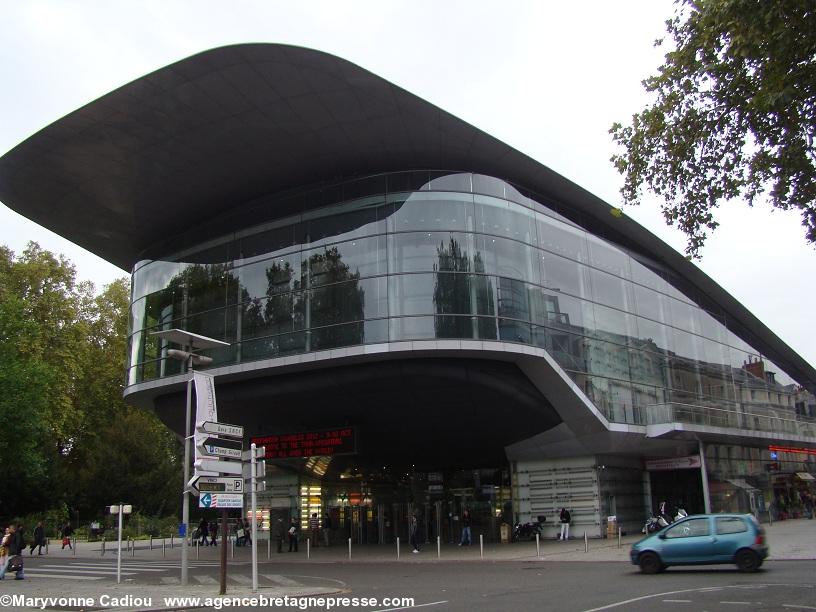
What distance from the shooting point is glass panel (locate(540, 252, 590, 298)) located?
29.9m

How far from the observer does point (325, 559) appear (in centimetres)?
2759

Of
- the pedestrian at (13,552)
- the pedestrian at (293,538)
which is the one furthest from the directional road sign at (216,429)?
the pedestrian at (293,538)

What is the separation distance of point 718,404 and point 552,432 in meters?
13.2

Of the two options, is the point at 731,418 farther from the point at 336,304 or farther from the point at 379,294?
the point at 336,304

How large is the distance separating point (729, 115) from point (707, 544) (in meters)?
9.36

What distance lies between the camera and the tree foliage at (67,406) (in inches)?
1511

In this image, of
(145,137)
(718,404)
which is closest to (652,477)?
(718,404)

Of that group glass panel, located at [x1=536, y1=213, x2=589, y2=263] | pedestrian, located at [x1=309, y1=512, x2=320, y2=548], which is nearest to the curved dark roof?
glass panel, located at [x1=536, y1=213, x2=589, y2=263]

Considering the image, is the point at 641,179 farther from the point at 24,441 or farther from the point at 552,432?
the point at 24,441

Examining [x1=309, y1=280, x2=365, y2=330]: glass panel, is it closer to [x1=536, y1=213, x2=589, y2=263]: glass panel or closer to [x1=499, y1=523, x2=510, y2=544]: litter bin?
[x1=536, y1=213, x2=589, y2=263]: glass panel

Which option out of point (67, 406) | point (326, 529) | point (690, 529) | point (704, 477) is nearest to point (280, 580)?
point (690, 529)

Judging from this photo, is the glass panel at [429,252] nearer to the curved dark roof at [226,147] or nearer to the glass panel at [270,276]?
the curved dark roof at [226,147]

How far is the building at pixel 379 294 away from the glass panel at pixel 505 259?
0.08 meters

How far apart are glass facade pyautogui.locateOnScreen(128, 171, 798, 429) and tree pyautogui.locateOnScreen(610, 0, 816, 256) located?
12.9m
